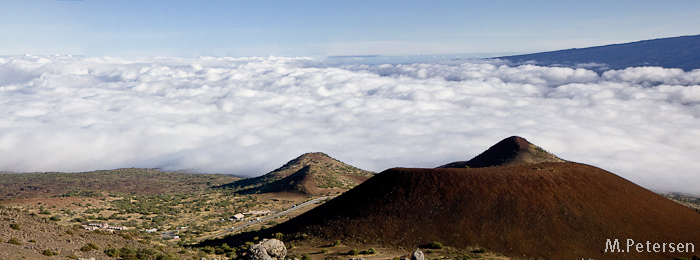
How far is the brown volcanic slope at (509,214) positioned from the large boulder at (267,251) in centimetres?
699

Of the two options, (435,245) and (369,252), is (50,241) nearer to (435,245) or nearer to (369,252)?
(369,252)

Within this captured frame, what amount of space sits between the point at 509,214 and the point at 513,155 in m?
41.9

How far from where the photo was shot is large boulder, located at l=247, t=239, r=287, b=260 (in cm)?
2486

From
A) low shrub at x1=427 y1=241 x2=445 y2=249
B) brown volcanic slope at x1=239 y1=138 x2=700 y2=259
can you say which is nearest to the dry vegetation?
brown volcanic slope at x1=239 y1=138 x2=700 y2=259

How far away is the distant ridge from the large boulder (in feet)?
167

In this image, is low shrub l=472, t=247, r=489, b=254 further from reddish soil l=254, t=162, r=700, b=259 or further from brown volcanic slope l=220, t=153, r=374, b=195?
brown volcanic slope l=220, t=153, r=374, b=195

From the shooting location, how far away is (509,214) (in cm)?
3256

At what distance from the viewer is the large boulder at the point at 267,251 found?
24859 mm

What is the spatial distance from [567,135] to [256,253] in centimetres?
19497

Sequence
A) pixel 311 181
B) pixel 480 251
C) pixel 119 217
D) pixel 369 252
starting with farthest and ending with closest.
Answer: pixel 311 181 < pixel 119 217 < pixel 369 252 < pixel 480 251

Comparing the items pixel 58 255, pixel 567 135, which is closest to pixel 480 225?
pixel 58 255

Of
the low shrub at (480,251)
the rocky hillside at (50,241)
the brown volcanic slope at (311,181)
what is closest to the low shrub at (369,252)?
the low shrub at (480,251)

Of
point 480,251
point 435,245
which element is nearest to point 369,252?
point 435,245

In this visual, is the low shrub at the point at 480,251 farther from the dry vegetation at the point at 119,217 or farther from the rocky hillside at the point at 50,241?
the rocky hillside at the point at 50,241
